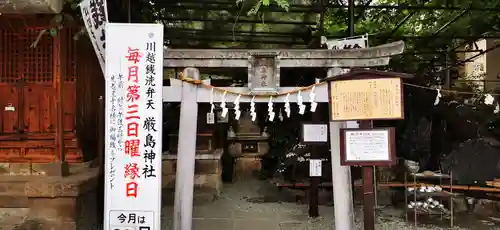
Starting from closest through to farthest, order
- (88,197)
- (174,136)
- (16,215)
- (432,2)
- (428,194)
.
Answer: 1. (16,215)
2. (88,197)
3. (428,194)
4. (432,2)
5. (174,136)

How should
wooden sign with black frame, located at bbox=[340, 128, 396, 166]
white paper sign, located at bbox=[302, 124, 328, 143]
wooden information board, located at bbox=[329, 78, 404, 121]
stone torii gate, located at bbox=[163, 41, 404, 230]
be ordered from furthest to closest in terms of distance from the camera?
white paper sign, located at bbox=[302, 124, 328, 143], stone torii gate, located at bbox=[163, 41, 404, 230], wooden sign with black frame, located at bbox=[340, 128, 396, 166], wooden information board, located at bbox=[329, 78, 404, 121]

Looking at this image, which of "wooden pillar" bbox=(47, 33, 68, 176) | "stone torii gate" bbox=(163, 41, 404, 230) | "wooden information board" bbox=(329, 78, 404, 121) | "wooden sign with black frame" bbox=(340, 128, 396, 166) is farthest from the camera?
"wooden pillar" bbox=(47, 33, 68, 176)

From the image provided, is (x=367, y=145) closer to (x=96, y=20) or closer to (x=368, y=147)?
(x=368, y=147)

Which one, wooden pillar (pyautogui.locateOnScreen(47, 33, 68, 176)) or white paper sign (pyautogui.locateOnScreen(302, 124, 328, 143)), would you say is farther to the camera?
white paper sign (pyautogui.locateOnScreen(302, 124, 328, 143))

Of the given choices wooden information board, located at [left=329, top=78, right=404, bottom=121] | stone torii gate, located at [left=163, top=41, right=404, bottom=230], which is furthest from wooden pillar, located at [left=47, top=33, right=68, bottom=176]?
wooden information board, located at [left=329, top=78, right=404, bottom=121]

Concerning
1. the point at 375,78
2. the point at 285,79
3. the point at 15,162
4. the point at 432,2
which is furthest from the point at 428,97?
the point at 15,162

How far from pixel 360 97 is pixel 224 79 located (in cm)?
1182

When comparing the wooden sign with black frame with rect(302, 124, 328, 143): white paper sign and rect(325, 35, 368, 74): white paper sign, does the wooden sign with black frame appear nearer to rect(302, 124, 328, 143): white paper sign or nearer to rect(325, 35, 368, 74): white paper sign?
rect(325, 35, 368, 74): white paper sign

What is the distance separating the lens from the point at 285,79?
44.2 ft

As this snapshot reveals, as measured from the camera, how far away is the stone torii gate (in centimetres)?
727

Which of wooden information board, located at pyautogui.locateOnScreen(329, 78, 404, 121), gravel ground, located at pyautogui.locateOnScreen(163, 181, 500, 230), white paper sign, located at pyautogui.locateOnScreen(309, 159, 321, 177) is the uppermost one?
wooden information board, located at pyautogui.locateOnScreen(329, 78, 404, 121)

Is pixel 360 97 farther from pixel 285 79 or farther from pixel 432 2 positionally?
pixel 285 79

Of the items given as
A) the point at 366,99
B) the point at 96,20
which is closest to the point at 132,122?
the point at 96,20

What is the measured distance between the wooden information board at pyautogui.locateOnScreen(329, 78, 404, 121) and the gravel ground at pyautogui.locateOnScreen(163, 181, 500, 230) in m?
3.72
